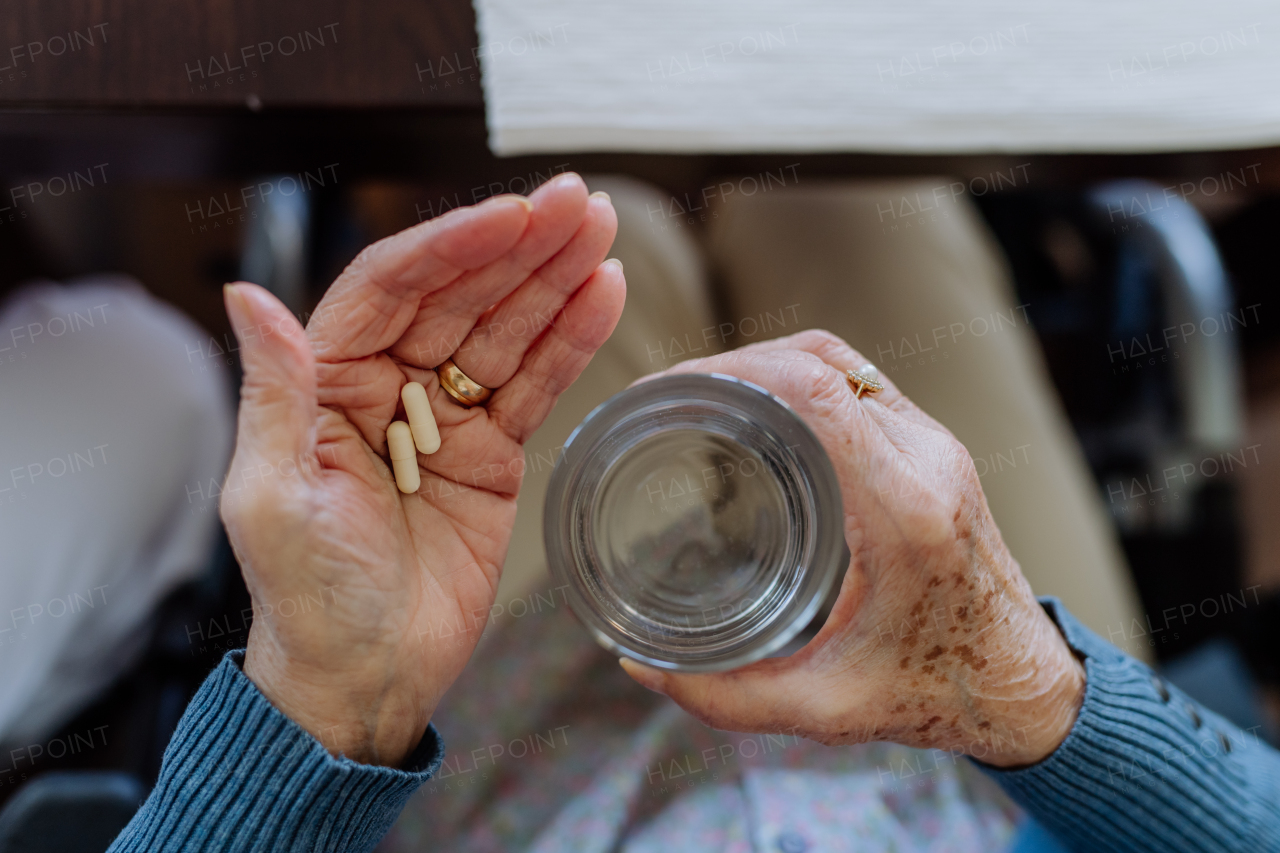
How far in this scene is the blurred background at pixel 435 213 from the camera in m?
0.75

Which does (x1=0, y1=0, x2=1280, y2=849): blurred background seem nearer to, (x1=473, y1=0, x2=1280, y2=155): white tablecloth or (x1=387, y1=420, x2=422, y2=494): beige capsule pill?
(x1=473, y1=0, x2=1280, y2=155): white tablecloth

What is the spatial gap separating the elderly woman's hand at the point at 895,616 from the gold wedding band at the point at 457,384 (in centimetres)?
17

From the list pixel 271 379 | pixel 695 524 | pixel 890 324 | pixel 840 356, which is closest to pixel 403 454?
pixel 271 379

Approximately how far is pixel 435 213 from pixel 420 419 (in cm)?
96

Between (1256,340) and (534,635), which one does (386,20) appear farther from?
(1256,340)

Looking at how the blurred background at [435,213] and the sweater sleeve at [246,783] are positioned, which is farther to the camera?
the blurred background at [435,213]

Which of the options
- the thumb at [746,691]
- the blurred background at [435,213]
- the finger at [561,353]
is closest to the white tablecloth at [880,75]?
the blurred background at [435,213]

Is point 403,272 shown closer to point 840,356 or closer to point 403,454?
point 403,454

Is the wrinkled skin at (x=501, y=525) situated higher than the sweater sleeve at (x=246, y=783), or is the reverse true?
the wrinkled skin at (x=501, y=525)

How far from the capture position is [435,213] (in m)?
1.46

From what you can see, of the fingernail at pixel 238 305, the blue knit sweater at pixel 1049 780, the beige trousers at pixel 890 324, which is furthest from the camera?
the beige trousers at pixel 890 324

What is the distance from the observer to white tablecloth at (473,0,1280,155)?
759 mm

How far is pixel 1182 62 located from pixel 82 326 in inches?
52.4

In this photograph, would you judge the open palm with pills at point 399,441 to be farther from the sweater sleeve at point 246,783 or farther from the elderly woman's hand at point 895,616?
the elderly woman's hand at point 895,616
